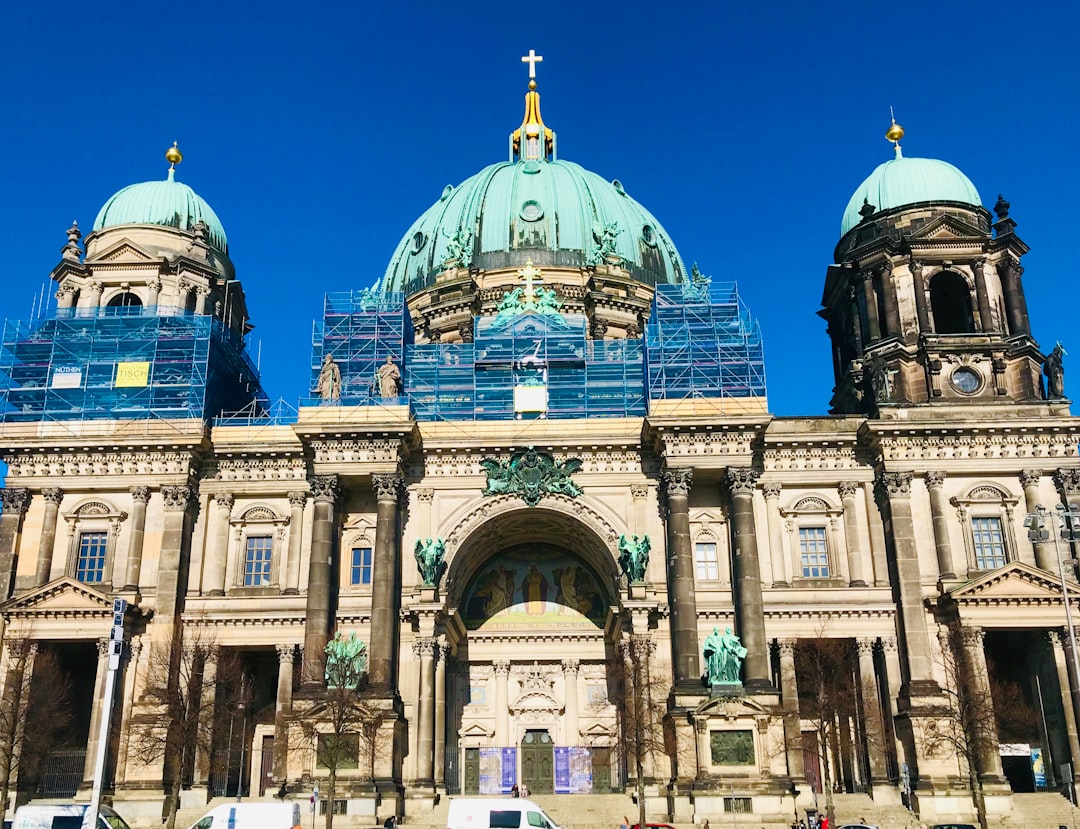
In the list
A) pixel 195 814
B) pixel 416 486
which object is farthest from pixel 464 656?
pixel 195 814

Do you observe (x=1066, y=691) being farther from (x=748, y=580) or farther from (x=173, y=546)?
(x=173, y=546)

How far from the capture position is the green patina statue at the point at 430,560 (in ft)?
143

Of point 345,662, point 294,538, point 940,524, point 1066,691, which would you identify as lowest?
point 1066,691

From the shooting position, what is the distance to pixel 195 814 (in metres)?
39.6

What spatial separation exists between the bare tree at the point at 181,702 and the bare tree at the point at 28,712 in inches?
119

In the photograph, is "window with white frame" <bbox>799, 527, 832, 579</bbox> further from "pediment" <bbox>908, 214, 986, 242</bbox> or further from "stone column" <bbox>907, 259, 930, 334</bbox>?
"pediment" <bbox>908, 214, 986, 242</bbox>

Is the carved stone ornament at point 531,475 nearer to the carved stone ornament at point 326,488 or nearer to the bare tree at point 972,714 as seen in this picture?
the carved stone ornament at point 326,488

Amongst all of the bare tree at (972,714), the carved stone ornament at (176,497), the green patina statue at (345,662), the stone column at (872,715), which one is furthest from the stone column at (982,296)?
the carved stone ornament at (176,497)

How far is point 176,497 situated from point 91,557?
14.5 ft

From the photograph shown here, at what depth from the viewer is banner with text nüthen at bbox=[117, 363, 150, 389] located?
47.0 m

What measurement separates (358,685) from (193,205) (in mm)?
26063

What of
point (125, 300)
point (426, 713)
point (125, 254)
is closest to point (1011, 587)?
point (426, 713)

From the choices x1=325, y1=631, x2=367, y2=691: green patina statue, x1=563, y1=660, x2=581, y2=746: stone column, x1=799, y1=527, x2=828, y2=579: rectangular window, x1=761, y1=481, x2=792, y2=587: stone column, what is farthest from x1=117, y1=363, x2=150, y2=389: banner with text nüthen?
x1=799, y1=527, x2=828, y2=579: rectangular window

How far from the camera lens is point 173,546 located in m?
43.9
